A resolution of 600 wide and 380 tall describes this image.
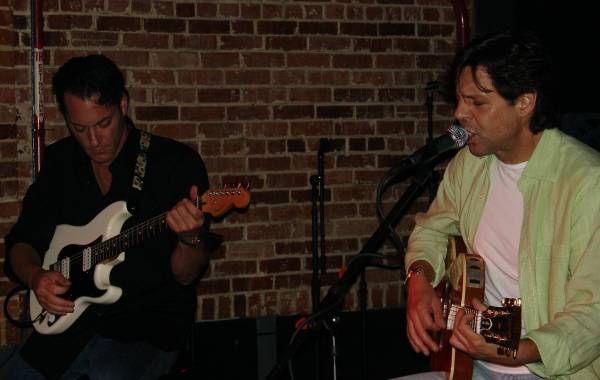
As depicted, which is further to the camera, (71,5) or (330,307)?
(71,5)

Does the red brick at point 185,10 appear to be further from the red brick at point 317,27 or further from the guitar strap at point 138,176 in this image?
the guitar strap at point 138,176

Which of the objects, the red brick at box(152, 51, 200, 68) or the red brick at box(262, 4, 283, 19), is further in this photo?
the red brick at box(262, 4, 283, 19)

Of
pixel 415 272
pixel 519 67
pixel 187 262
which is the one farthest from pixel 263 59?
pixel 519 67

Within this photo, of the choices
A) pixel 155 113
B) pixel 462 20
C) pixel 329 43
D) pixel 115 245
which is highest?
pixel 462 20

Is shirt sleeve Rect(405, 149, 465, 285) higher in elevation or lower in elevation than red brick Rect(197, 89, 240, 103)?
lower

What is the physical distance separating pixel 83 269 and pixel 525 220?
172 cm

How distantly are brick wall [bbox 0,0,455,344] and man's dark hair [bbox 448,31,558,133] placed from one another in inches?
66.7

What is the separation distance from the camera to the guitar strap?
2.96 metres

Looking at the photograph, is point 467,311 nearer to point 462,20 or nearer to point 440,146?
point 440,146

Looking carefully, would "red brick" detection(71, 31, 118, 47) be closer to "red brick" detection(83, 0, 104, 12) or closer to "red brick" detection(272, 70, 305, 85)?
"red brick" detection(83, 0, 104, 12)

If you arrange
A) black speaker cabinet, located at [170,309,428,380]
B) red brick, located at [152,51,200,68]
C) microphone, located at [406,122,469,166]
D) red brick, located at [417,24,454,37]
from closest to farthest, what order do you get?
microphone, located at [406,122,469,166], red brick, located at [152,51,200,68], black speaker cabinet, located at [170,309,428,380], red brick, located at [417,24,454,37]

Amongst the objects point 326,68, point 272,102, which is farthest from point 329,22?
point 272,102

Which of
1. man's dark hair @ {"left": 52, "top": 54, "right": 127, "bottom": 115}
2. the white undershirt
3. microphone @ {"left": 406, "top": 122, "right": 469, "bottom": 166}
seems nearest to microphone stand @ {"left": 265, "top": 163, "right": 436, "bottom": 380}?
microphone @ {"left": 406, "top": 122, "right": 469, "bottom": 166}

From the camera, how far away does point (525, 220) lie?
7.68 ft
